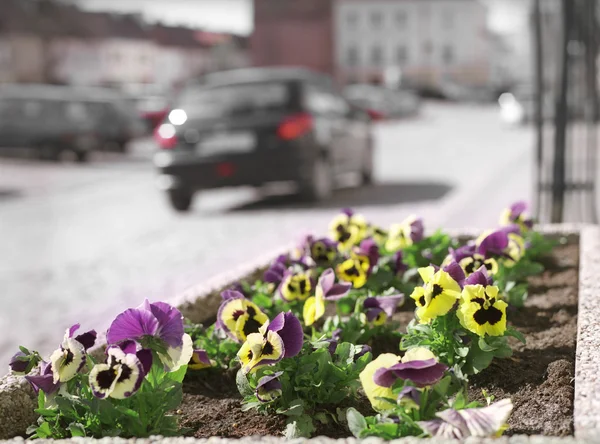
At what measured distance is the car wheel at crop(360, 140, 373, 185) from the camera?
50.2ft

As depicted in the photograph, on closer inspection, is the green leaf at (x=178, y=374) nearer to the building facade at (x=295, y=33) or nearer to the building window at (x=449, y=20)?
the building facade at (x=295, y=33)

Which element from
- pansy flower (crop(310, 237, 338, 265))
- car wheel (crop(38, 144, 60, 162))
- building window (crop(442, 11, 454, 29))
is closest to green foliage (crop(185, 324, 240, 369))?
pansy flower (crop(310, 237, 338, 265))

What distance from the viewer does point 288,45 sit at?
71000mm

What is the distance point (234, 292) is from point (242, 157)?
9.02 meters

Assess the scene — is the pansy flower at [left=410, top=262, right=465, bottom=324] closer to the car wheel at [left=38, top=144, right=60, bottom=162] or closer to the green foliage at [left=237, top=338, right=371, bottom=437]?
the green foliage at [left=237, top=338, right=371, bottom=437]

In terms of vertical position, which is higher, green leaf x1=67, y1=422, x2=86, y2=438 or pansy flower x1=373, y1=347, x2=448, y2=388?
pansy flower x1=373, y1=347, x2=448, y2=388

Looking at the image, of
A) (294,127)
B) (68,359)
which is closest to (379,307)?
(68,359)

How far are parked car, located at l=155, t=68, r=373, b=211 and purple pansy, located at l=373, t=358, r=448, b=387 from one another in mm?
9966

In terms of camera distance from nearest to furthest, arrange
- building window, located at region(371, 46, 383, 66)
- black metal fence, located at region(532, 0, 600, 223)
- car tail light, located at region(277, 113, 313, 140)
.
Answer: black metal fence, located at region(532, 0, 600, 223) < car tail light, located at region(277, 113, 313, 140) < building window, located at region(371, 46, 383, 66)

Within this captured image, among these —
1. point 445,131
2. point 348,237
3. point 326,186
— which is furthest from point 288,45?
point 348,237

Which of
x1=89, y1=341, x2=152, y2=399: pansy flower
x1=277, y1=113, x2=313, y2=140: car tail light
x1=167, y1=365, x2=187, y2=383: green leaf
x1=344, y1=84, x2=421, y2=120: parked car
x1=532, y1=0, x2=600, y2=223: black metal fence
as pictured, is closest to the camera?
x1=89, y1=341, x2=152, y2=399: pansy flower

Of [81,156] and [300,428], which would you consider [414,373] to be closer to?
[300,428]

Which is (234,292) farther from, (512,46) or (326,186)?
(512,46)

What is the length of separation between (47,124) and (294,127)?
1449 cm
